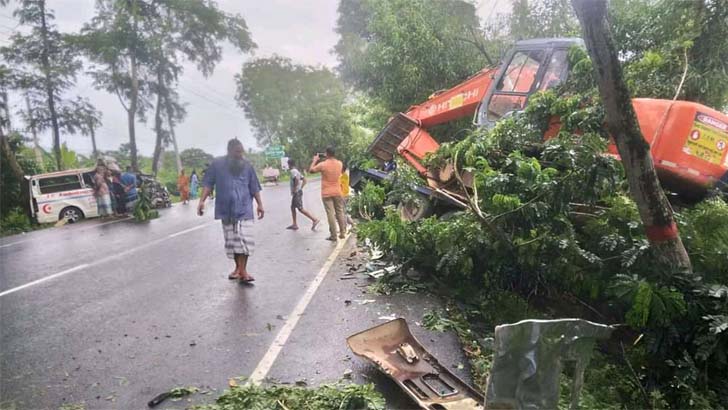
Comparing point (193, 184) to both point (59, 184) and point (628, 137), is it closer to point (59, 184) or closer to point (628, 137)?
point (59, 184)

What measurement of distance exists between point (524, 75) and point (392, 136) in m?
2.45

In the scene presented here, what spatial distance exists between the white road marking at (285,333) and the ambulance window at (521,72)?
166 inches

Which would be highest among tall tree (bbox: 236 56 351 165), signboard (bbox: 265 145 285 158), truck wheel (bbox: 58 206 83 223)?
tall tree (bbox: 236 56 351 165)

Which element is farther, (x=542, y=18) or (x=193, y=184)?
(x=193, y=184)

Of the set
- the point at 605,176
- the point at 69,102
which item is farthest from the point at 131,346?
the point at 69,102

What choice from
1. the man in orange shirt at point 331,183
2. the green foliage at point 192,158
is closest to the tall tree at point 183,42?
the man in orange shirt at point 331,183

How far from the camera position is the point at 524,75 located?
25.6 feet

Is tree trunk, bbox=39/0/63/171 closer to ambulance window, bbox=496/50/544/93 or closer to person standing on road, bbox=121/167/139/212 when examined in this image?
person standing on road, bbox=121/167/139/212

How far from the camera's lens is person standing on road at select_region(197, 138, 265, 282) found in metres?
5.82

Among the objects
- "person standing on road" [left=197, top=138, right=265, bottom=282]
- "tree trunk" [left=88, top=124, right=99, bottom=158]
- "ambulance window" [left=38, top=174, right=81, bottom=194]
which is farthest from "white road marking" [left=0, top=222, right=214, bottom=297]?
"tree trunk" [left=88, top=124, right=99, bottom=158]

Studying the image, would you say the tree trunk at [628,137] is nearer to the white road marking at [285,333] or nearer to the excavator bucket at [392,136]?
the white road marking at [285,333]

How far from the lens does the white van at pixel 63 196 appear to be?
46.2ft

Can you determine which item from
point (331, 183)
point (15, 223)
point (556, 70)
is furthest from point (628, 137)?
point (15, 223)

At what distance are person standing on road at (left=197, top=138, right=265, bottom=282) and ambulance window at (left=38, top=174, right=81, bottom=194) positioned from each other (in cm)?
1094
